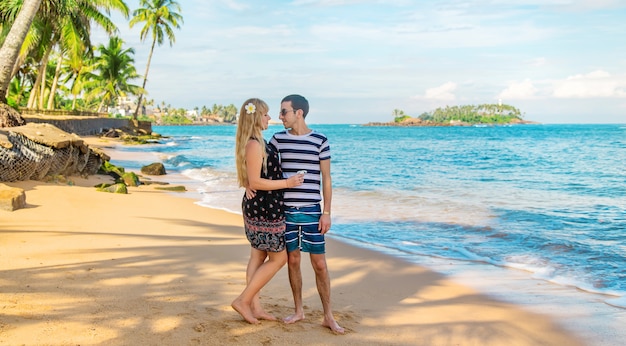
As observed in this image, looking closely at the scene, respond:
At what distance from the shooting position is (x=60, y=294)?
14.8ft

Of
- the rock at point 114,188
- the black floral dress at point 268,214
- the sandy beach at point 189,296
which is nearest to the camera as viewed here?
the sandy beach at point 189,296

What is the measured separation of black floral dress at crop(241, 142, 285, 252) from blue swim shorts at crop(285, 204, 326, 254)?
53 mm

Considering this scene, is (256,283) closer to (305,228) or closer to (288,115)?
(305,228)

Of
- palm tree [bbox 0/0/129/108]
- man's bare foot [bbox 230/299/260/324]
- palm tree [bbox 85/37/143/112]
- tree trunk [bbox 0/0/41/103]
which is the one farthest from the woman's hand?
palm tree [bbox 85/37/143/112]

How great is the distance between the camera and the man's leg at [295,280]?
14.4 ft

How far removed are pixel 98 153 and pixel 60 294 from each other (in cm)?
1069

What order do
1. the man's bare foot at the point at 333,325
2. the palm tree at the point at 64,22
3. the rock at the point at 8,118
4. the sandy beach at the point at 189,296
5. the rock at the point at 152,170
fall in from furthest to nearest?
the palm tree at the point at 64,22
the rock at the point at 152,170
the rock at the point at 8,118
the man's bare foot at the point at 333,325
the sandy beach at the point at 189,296

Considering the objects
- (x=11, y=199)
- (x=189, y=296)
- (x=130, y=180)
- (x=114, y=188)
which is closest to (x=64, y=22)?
(x=130, y=180)

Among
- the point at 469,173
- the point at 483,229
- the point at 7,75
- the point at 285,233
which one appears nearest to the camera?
the point at 285,233

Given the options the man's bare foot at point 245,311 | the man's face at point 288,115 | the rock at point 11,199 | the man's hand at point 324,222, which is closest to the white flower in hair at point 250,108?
the man's face at point 288,115

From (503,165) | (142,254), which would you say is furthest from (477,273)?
(503,165)

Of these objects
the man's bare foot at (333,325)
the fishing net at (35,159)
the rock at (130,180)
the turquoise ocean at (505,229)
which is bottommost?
the turquoise ocean at (505,229)

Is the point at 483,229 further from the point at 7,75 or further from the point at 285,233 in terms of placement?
the point at 7,75

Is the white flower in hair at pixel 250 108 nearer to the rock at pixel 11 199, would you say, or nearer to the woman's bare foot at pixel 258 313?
the woman's bare foot at pixel 258 313
